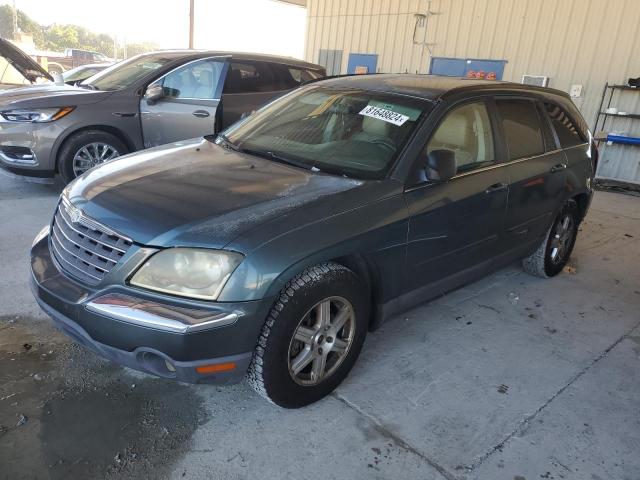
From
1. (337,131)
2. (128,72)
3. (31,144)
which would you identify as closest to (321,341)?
(337,131)

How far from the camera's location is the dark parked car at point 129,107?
537 centimetres

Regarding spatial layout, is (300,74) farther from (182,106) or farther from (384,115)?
(384,115)

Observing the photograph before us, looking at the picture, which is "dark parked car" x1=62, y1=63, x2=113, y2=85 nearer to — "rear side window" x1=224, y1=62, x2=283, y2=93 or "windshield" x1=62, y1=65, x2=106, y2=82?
"windshield" x1=62, y1=65, x2=106, y2=82

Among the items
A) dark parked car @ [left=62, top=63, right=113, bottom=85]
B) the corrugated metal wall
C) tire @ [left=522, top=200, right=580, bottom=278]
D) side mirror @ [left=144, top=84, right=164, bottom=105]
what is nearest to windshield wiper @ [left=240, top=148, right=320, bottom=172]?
tire @ [left=522, top=200, right=580, bottom=278]

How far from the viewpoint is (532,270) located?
4.54 m

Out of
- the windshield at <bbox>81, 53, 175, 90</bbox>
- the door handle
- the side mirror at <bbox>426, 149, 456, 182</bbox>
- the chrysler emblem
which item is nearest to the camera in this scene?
the chrysler emblem

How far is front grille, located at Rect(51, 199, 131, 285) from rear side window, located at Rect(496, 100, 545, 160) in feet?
8.65

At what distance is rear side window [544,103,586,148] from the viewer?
4117 millimetres

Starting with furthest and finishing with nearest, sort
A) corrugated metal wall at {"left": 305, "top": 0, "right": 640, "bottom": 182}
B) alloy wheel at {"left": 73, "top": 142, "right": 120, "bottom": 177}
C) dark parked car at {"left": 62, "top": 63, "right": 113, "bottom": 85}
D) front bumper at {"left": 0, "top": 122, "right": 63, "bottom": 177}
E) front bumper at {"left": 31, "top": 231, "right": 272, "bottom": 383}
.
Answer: corrugated metal wall at {"left": 305, "top": 0, "right": 640, "bottom": 182} < dark parked car at {"left": 62, "top": 63, "right": 113, "bottom": 85} < alloy wheel at {"left": 73, "top": 142, "right": 120, "bottom": 177} < front bumper at {"left": 0, "top": 122, "right": 63, "bottom": 177} < front bumper at {"left": 31, "top": 231, "right": 272, "bottom": 383}

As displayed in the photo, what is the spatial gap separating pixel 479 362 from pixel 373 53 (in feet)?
33.4

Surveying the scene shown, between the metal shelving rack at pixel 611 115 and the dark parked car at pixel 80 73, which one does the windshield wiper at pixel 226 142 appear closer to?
the dark parked car at pixel 80 73

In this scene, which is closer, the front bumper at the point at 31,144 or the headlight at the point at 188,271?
the headlight at the point at 188,271

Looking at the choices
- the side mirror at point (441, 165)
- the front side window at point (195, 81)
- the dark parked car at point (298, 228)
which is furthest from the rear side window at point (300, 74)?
the side mirror at point (441, 165)

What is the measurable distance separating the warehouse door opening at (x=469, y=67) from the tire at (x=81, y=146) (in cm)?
681
